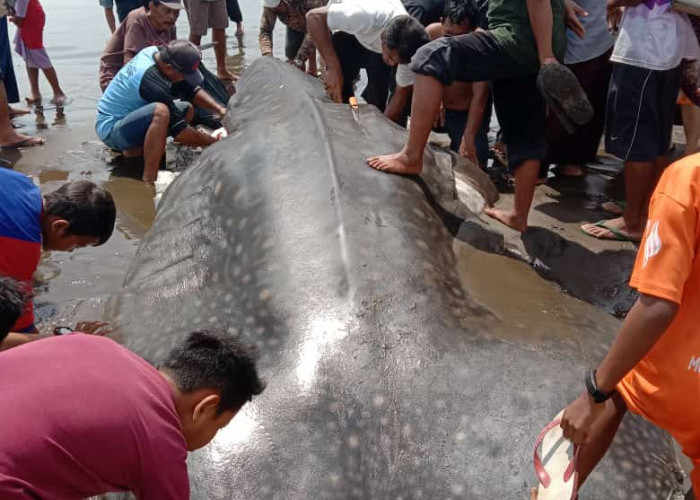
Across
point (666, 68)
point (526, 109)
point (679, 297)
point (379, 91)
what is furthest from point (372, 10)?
point (679, 297)

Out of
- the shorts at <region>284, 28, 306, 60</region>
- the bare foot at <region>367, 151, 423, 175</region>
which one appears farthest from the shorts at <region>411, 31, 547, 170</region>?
the shorts at <region>284, 28, 306, 60</region>

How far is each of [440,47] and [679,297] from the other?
2.34 metres

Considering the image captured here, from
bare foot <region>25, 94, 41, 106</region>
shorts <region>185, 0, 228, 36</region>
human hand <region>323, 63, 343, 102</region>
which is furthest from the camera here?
shorts <region>185, 0, 228, 36</region>

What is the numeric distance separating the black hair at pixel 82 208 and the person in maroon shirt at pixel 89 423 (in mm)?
1341

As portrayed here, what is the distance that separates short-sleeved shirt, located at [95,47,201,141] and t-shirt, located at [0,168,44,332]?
112 inches

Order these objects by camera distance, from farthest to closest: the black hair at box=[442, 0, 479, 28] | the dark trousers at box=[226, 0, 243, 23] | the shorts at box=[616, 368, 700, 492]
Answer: the dark trousers at box=[226, 0, 243, 23] < the black hair at box=[442, 0, 479, 28] < the shorts at box=[616, 368, 700, 492]

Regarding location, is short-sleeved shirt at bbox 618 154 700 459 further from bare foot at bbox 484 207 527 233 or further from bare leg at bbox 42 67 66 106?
bare leg at bbox 42 67 66 106

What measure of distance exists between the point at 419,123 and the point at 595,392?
2.11 m

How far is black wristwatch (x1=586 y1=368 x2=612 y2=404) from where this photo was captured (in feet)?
6.52

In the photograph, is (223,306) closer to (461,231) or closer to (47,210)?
(47,210)

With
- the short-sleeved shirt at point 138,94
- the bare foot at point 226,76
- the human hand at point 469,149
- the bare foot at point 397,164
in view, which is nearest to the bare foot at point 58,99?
the bare foot at point 226,76

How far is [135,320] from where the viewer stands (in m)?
3.25

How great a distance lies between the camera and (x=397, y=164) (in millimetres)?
3699

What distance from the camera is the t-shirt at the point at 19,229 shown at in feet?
9.79
